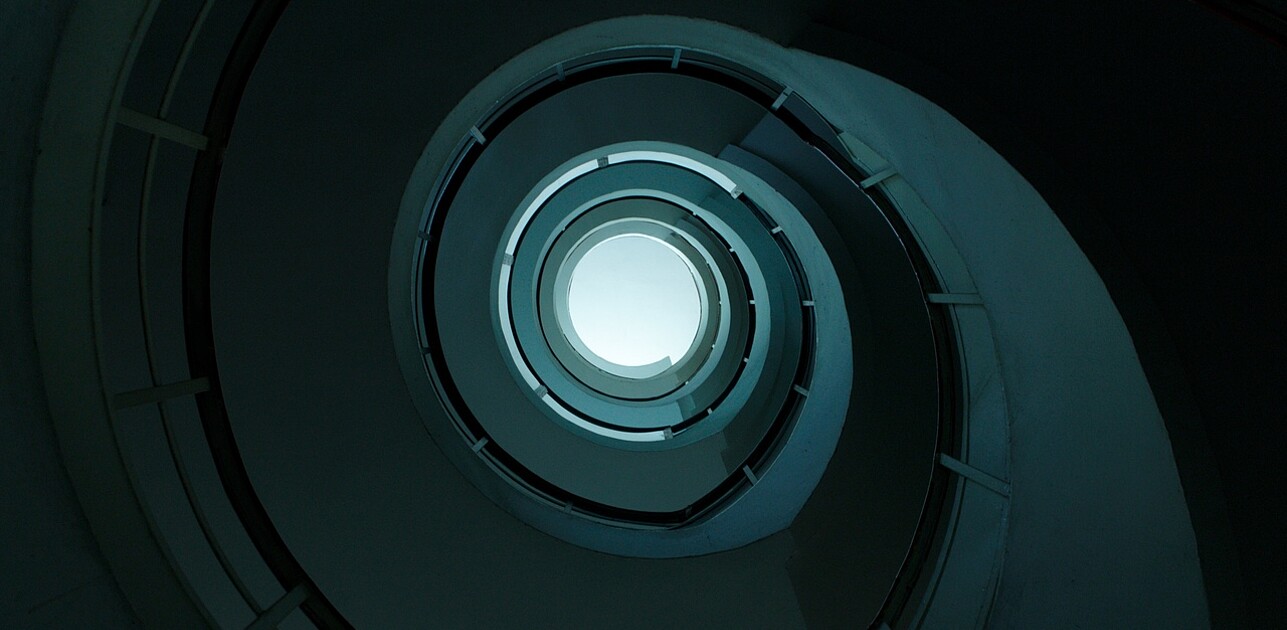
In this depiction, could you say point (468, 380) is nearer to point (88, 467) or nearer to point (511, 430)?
point (511, 430)

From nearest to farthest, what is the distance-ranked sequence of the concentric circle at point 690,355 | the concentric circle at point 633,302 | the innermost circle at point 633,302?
1. the concentric circle at point 690,355
2. the concentric circle at point 633,302
3. the innermost circle at point 633,302

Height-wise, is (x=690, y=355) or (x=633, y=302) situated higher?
(x=633, y=302)

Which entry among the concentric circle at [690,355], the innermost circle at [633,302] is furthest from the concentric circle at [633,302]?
the concentric circle at [690,355]

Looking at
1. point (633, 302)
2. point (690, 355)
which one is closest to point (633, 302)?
point (633, 302)

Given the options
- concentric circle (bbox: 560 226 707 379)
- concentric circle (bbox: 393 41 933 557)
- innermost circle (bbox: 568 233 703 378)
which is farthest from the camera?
innermost circle (bbox: 568 233 703 378)

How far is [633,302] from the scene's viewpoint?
20828 mm

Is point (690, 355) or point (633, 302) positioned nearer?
point (690, 355)

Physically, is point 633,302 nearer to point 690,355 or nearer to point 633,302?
point 633,302

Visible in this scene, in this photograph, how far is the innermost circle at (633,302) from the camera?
18.1 m

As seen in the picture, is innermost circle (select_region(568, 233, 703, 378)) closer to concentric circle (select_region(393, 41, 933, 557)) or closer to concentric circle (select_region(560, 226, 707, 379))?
concentric circle (select_region(560, 226, 707, 379))

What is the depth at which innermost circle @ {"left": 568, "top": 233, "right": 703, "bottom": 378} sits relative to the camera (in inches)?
711

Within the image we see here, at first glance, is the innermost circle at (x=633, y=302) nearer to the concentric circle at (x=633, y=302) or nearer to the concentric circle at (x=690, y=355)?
the concentric circle at (x=633, y=302)

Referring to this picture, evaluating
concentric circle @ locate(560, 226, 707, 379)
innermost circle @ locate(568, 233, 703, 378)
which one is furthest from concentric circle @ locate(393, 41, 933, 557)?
innermost circle @ locate(568, 233, 703, 378)

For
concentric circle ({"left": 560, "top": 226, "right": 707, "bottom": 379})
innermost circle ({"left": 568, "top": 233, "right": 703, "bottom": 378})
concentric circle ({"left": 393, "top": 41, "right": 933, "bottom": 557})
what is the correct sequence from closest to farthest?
concentric circle ({"left": 393, "top": 41, "right": 933, "bottom": 557}) → concentric circle ({"left": 560, "top": 226, "right": 707, "bottom": 379}) → innermost circle ({"left": 568, "top": 233, "right": 703, "bottom": 378})
